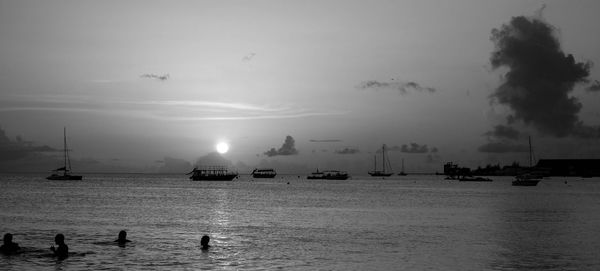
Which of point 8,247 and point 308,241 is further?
point 308,241

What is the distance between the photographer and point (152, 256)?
131 feet

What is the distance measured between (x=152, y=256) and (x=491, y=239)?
28037 mm

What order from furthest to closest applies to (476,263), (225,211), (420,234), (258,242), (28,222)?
(225,211), (28,222), (420,234), (258,242), (476,263)

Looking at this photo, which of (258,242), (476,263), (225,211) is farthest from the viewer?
(225,211)

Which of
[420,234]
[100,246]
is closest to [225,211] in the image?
[420,234]

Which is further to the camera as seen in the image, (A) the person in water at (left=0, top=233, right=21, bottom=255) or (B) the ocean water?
(A) the person in water at (left=0, top=233, right=21, bottom=255)

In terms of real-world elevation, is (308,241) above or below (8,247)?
below

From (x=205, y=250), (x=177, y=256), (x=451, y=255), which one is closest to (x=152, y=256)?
(x=177, y=256)

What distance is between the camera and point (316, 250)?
1750 inches

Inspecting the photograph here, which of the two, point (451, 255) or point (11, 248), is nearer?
point (11, 248)

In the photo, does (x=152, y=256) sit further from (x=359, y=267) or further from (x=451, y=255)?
(x=451, y=255)

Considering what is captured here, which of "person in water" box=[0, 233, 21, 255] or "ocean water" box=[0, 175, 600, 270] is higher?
"person in water" box=[0, 233, 21, 255]

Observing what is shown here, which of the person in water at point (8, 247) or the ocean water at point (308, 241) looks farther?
the person in water at point (8, 247)

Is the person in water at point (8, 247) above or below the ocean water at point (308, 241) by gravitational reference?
above
